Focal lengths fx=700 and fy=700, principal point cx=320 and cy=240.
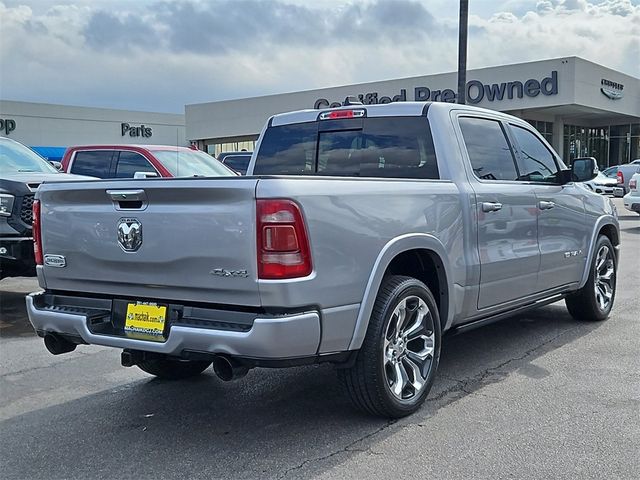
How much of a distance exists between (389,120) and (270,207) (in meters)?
1.99

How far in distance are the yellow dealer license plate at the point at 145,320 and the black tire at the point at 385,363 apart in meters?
1.04

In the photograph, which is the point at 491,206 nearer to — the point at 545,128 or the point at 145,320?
the point at 145,320

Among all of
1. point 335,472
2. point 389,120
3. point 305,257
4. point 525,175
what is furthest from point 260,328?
point 525,175

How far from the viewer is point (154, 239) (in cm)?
379

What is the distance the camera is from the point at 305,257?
3.53 m

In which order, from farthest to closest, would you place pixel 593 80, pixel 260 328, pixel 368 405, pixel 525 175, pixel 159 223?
1. pixel 593 80
2. pixel 525 175
3. pixel 368 405
4. pixel 159 223
5. pixel 260 328

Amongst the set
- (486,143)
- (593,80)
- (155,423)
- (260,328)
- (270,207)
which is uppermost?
(593,80)

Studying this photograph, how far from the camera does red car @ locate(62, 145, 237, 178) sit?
413 inches

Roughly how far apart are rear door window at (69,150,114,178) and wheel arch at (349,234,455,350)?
7.48m

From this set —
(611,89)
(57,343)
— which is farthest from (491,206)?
(611,89)

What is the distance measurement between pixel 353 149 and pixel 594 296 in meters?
2.97

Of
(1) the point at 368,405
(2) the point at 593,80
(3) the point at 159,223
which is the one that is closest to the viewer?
(3) the point at 159,223

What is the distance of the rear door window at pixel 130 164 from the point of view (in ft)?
34.6

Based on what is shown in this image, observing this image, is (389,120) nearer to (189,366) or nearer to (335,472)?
(189,366)
